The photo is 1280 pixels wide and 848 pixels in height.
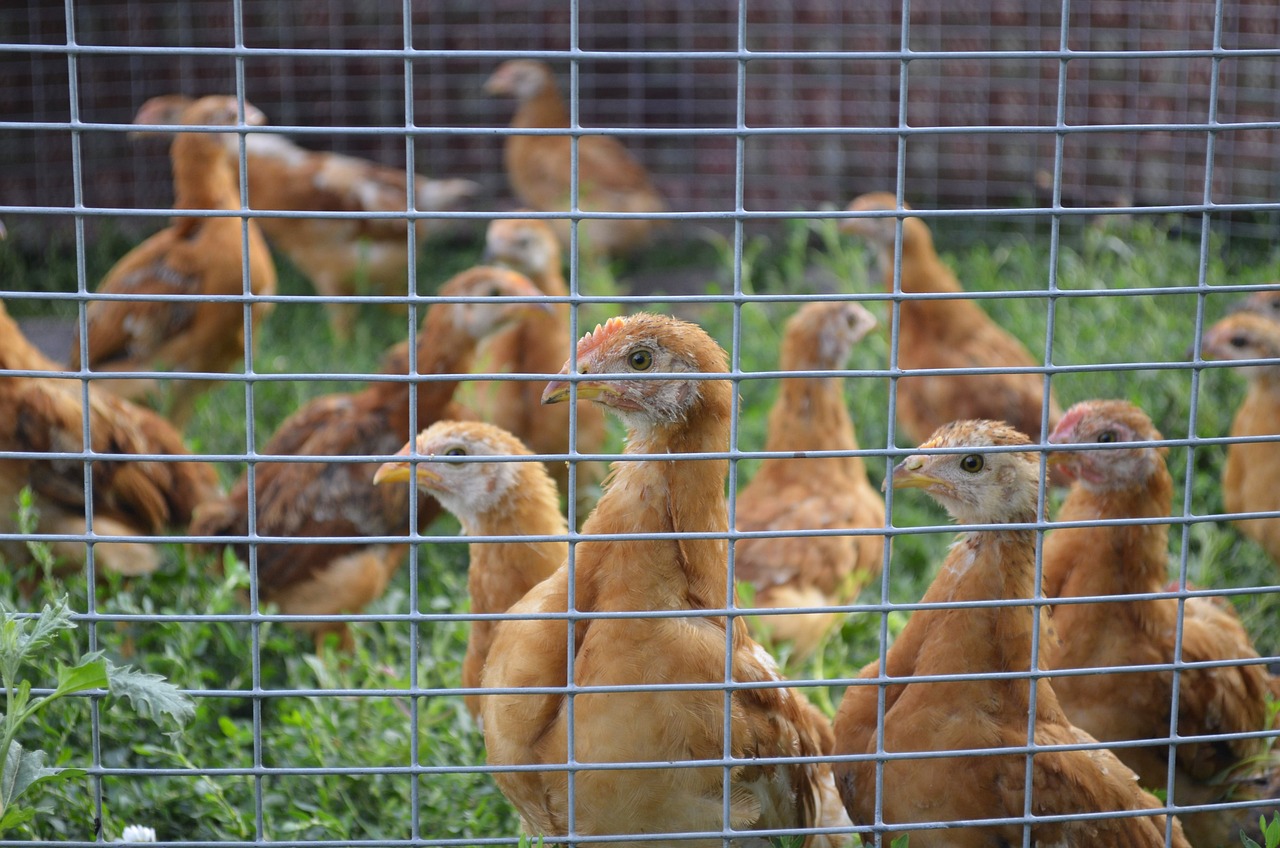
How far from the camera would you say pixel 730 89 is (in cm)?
866

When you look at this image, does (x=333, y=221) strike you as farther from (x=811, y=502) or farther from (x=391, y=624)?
(x=811, y=502)

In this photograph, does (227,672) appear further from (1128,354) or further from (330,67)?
(330,67)

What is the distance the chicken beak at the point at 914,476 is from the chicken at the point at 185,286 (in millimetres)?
3568

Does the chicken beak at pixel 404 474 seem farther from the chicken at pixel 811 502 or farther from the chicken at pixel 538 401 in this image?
the chicken at pixel 538 401

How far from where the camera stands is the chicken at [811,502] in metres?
3.86

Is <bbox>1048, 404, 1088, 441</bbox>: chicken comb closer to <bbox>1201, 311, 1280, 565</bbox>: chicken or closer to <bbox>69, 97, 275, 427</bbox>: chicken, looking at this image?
<bbox>1201, 311, 1280, 565</bbox>: chicken

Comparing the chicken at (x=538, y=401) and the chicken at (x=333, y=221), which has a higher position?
the chicken at (x=333, y=221)

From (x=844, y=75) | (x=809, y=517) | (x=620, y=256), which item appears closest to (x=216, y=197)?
(x=809, y=517)

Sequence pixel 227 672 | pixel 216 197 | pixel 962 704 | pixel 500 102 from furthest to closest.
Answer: pixel 500 102 → pixel 216 197 → pixel 227 672 → pixel 962 704

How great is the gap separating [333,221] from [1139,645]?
5.52 m

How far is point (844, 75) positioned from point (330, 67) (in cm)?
365

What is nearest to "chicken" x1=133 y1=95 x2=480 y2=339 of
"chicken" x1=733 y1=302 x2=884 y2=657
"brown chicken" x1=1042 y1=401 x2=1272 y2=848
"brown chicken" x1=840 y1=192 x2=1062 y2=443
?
"brown chicken" x1=840 y1=192 x2=1062 y2=443

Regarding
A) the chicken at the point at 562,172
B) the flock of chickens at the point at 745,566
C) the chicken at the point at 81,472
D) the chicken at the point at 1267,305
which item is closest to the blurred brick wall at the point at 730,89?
the chicken at the point at 562,172

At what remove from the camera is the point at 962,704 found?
2430 mm
